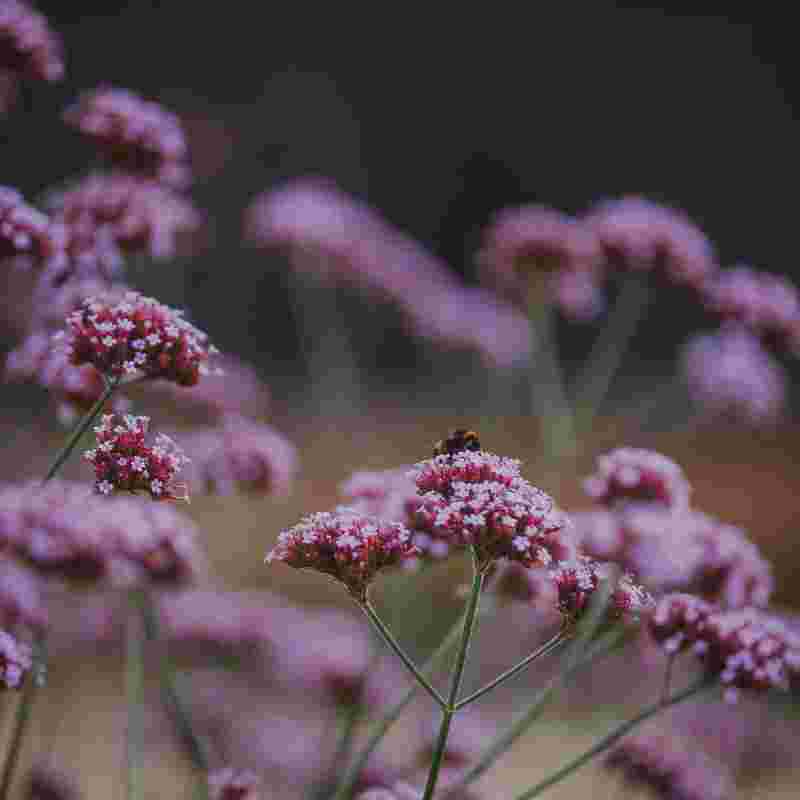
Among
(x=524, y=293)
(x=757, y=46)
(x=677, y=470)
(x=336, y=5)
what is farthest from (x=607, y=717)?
(x=336, y=5)

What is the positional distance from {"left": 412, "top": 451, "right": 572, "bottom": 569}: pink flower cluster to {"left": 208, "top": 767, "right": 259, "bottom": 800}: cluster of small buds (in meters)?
0.52

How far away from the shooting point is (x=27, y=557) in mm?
1109

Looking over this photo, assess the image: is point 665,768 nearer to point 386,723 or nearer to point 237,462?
point 386,723

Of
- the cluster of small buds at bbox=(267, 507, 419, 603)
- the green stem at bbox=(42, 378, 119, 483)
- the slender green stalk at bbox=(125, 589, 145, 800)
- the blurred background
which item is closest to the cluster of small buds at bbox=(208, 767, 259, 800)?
the slender green stalk at bbox=(125, 589, 145, 800)

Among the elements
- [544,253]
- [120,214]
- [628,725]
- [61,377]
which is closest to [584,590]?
[628,725]

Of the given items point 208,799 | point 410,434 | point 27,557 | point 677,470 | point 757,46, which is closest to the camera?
point 27,557

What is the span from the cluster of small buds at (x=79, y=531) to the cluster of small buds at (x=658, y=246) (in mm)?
1377

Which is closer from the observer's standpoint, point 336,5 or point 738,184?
point 738,184

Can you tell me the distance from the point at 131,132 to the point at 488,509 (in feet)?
3.52

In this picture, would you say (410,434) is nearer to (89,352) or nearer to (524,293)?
(524,293)

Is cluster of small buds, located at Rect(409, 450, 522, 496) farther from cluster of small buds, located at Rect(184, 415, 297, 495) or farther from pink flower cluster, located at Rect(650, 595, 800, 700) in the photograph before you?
cluster of small buds, located at Rect(184, 415, 297, 495)

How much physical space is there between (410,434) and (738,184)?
4256 millimetres

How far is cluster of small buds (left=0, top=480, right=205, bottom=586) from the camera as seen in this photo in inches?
42.1

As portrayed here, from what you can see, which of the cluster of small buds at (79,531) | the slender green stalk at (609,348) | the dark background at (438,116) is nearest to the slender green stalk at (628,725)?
the cluster of small buds at (79,531)
